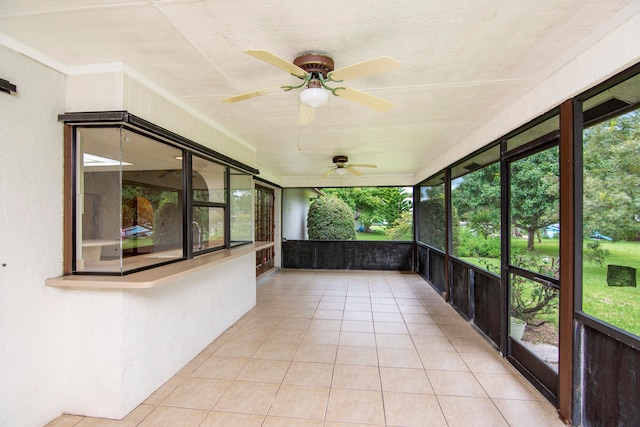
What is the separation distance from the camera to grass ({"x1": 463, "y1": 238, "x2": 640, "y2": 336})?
164 cm

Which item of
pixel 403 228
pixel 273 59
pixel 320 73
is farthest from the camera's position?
pixel 403 228

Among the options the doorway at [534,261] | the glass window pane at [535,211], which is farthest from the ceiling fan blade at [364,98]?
the glass window pane at [535,211]

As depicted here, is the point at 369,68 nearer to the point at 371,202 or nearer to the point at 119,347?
the point at 119,347

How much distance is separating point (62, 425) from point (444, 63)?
3458 mm

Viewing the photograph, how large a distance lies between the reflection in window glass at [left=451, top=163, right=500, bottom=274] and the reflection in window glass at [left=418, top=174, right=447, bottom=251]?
1.37 ft

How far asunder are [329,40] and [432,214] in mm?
5144

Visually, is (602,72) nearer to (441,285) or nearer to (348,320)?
(348,320)

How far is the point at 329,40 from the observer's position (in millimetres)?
1747

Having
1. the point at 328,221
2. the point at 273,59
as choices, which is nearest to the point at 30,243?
the point at 273,59

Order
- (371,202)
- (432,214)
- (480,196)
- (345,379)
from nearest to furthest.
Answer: (345,379) → (480,196) → (432,214) → (371,202)

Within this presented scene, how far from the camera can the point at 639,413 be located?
1582mm

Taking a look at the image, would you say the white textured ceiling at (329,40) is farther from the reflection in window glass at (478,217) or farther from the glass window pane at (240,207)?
the glass window pane at (240,207)

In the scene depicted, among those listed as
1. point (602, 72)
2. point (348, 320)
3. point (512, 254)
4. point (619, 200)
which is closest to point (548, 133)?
point (602, 72)

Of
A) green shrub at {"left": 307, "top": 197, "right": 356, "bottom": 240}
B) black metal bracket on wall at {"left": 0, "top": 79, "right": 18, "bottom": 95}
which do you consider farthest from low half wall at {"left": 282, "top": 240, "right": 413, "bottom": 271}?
black metal bracket on wall at {"left": 0, "top": 79, "right": 18, "bottom": 95}
